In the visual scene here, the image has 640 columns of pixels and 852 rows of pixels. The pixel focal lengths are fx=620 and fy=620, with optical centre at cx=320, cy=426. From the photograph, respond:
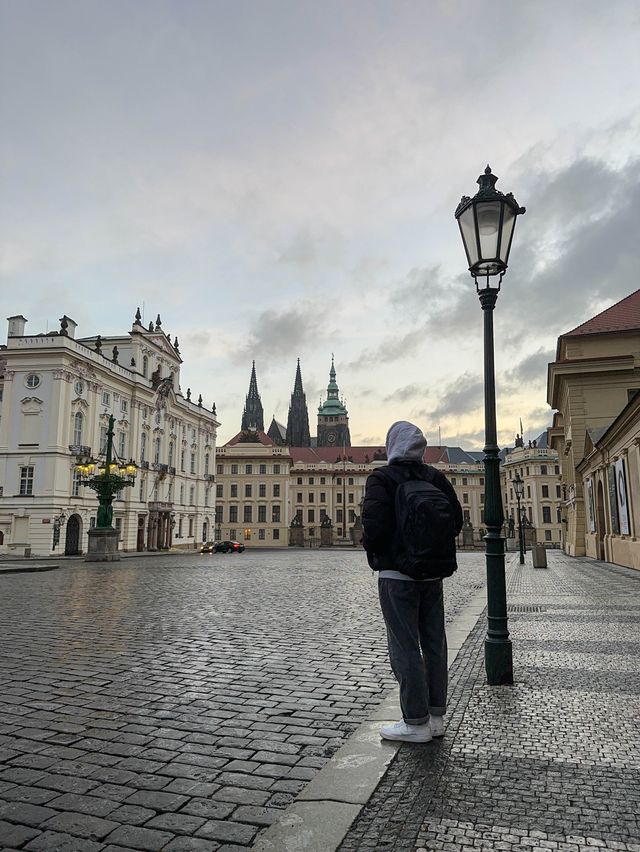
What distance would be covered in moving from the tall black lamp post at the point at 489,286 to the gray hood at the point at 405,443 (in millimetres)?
1953

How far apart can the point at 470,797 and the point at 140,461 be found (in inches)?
2122

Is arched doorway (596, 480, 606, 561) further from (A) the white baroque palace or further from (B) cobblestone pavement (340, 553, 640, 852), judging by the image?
(A) the white baroque palace

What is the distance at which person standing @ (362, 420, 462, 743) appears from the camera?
12.9ft

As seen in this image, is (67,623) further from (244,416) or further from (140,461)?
(244,416)

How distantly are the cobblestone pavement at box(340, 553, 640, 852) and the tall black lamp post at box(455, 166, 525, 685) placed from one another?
2.97ft

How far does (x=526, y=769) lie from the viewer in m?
3.62

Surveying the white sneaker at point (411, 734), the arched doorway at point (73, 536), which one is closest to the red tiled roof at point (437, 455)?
the arched doorway at point (73, 536)

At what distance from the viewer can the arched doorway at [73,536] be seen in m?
44.5

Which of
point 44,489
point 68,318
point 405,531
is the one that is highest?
point 68,318

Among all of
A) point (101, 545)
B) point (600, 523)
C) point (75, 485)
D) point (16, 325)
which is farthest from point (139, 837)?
point (16, 325)

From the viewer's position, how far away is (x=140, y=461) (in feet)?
179

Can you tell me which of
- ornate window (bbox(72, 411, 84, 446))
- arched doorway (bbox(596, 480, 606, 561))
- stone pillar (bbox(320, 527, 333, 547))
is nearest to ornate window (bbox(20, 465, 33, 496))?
ornate window (bbox(72, 411, 84, 446))

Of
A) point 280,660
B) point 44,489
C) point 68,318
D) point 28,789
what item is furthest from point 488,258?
point 68,318

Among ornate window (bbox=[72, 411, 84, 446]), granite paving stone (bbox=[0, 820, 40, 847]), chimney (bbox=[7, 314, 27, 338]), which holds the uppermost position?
chimney (bbox=[7, 314, 27, 338])
